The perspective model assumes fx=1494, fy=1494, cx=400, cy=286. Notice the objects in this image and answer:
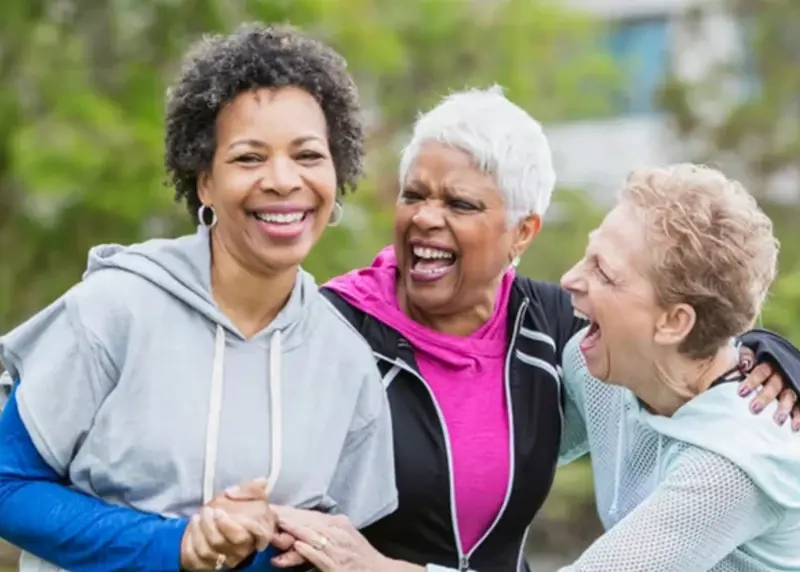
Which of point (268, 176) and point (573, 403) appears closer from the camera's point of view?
point (268, 176)

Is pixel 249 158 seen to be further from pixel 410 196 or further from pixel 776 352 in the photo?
pixel 776 352

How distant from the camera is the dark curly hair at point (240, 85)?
2809 millimetres

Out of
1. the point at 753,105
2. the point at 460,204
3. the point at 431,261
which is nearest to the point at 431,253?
the point at 431,261

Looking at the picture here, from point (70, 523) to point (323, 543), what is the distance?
0.46 metres

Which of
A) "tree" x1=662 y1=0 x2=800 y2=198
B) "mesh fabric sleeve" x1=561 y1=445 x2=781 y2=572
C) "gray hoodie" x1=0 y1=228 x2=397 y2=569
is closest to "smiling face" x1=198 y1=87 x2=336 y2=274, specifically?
"gray hoodie" x1=0 y1=228 x2=397 y2=569

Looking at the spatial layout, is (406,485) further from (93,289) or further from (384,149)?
(384,149)

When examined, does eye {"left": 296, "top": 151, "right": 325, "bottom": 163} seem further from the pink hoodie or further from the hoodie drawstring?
the pink hoodie

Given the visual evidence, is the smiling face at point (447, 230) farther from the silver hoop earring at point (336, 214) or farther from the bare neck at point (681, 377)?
the bare neck at point (681, 377)

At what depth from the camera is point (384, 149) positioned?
34.4 ft

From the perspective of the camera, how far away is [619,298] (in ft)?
9.38

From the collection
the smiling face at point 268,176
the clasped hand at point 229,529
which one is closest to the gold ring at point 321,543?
the clasped hand at point 229,529

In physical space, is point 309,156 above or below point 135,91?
below

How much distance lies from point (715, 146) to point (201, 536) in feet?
38.9

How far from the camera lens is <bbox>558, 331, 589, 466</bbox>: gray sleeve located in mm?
3268
